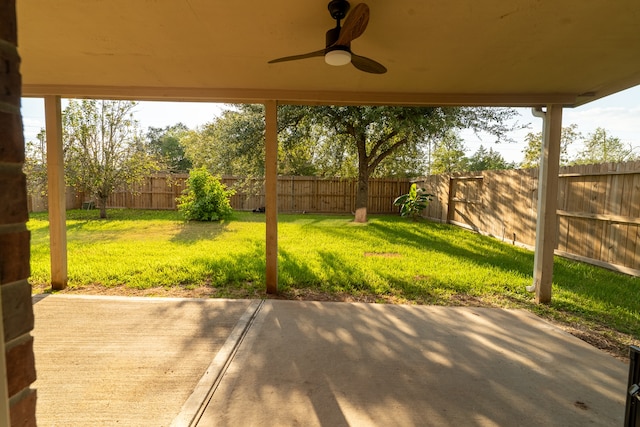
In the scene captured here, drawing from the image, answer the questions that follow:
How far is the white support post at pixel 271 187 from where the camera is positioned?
3.95 meters

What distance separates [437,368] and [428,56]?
256cm

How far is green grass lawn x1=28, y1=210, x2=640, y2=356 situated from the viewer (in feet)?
12.9

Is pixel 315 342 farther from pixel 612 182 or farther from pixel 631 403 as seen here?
pixel 612 182

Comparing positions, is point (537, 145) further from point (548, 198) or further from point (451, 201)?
point (548, 198)

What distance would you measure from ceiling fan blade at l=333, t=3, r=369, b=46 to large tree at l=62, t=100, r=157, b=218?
10608mm

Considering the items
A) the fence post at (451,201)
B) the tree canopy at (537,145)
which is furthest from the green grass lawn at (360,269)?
the tree canopy at (537,145)

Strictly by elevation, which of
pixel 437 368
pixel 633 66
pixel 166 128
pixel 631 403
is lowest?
pixel 437 368

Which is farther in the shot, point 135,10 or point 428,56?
point 428,56

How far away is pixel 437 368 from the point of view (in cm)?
243

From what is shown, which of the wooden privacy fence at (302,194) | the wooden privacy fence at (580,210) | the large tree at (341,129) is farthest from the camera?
the wooden privacy fence at (302,194)

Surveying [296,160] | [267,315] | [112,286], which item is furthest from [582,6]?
[296,160]

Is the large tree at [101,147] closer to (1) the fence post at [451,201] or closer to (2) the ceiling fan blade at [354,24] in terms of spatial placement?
(1) the fence post at [451,201]

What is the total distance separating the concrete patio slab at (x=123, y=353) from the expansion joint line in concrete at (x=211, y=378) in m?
0.04

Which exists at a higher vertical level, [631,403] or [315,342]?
[631,403]
